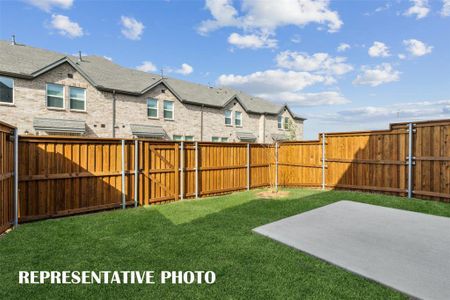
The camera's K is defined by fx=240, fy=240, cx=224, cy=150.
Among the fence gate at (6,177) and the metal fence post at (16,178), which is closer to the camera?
the fence gate at (6,177)

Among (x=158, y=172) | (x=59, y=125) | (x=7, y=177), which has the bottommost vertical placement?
(x=158, y=172)

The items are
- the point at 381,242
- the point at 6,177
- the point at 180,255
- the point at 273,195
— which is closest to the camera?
the point at 180,255

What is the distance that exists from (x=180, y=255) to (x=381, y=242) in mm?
4170

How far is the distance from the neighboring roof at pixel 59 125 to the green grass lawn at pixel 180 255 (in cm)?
1002

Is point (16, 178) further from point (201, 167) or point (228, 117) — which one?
point (228, 117)

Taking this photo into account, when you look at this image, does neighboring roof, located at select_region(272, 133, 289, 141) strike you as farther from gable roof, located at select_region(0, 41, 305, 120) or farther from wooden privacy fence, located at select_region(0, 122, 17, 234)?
wooden privacy fence, located at select_region(0, 122, 17, 234)

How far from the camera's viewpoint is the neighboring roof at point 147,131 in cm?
1817

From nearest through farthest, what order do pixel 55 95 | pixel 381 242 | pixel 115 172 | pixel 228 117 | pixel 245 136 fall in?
pixel 381 242 → pixel 115 172 → pixel 55 95 → pixel 228 117 → pixel 245 136

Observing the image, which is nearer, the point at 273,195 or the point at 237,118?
the point at 273,195

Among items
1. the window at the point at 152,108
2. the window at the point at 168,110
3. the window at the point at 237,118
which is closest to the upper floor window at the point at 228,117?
the window at the point at 237,118

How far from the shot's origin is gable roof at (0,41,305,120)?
14688 millimetres

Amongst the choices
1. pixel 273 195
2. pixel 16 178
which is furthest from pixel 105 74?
pixel 273 195

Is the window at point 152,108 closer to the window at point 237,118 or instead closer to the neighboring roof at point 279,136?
the window at point 237,118

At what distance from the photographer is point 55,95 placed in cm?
1538
